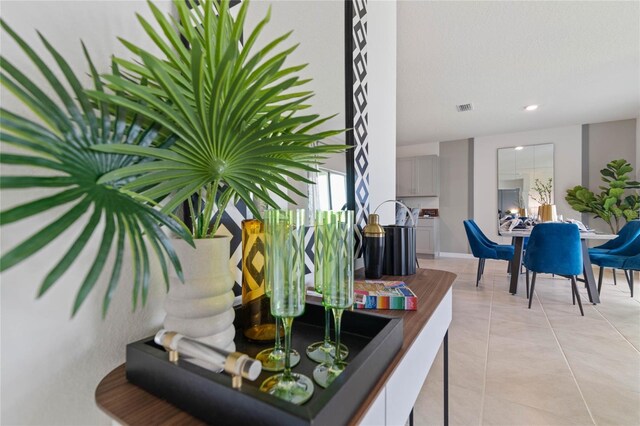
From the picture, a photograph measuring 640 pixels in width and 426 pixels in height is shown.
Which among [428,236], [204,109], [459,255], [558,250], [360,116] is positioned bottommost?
[459,255]

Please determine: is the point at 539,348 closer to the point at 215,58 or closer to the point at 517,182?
the point at 215,58

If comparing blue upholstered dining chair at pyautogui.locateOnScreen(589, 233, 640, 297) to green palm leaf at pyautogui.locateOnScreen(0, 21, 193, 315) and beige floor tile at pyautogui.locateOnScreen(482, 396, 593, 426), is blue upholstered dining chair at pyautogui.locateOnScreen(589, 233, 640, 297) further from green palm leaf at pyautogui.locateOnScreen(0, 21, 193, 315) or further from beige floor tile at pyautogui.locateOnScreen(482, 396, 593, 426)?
green palm leaf at pyautogui.locateOnScreen(0, 21, 193, 315)

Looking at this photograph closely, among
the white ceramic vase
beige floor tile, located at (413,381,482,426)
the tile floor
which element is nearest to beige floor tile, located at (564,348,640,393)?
the tile floor

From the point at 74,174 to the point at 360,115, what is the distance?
4.90 feet

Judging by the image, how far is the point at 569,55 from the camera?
3.06 metres

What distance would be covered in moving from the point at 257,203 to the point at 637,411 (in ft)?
7.37

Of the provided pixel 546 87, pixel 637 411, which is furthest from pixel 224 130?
pixel 546 87

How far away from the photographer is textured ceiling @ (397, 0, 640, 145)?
2.48 m

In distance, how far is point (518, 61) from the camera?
10.5 ft

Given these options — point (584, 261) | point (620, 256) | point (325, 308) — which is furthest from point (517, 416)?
point (620, 256)

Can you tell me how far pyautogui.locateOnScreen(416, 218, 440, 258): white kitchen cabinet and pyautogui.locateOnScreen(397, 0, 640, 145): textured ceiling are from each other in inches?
89.6

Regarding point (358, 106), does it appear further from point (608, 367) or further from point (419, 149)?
point (419, 149)

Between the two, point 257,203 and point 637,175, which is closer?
point 257,203

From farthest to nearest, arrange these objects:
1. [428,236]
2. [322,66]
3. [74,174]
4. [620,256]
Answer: [428,236], [620,256], [322,66], [74,174]
